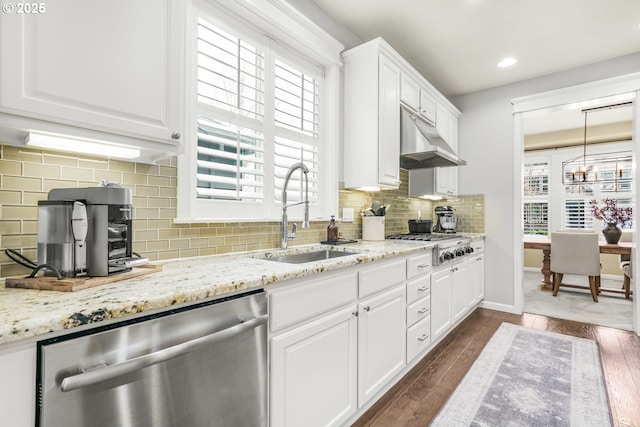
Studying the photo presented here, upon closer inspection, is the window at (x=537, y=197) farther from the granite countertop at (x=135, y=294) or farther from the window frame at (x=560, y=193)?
the granite countertop at (x=135, y=294)

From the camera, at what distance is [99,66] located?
3.45 feet

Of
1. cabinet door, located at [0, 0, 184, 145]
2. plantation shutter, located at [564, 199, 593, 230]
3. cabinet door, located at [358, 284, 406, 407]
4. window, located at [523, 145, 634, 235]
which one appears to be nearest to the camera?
cabinet door, located at [0, 0, 184, 145]

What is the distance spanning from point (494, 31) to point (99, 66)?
3099 millimetres

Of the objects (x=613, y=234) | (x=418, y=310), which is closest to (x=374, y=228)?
(x=418, y=310)

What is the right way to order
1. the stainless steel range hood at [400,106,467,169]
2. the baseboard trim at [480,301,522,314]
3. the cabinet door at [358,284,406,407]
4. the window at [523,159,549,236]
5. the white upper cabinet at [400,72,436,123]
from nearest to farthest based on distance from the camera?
the cabinet door at [358,284,406,407], the stainless steel range hood at [400,106,467,169], the white upper cabinet at [400,72,436,123], the baseboard trim at [480,301,522,314], the window at [523,159,549,236]

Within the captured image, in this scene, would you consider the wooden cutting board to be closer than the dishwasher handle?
No

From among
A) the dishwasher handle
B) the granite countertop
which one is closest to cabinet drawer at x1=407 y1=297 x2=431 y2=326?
the granite countertop

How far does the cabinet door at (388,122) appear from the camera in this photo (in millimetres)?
2582

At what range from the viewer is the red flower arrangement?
16.6 feet

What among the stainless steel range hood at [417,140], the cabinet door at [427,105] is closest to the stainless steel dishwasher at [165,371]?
the stainless steel range hood at [417,140]

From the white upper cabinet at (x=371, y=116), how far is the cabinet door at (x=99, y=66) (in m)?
1.63

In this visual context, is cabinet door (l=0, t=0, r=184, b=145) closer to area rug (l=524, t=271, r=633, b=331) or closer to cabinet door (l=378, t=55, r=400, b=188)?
cabinet door (l=378, t=55, r=400, b=188)

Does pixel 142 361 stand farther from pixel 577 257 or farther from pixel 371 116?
pixel 577 257

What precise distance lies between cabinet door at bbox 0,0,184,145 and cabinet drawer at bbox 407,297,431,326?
186cm
